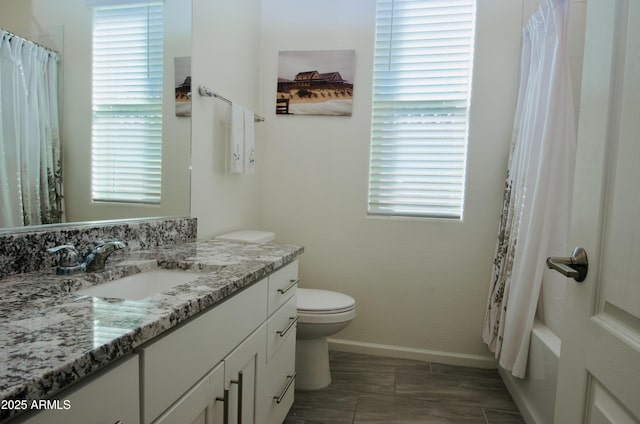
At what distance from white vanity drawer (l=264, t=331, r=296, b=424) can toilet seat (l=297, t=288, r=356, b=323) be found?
0.25 metres

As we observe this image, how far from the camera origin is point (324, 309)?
1974mm

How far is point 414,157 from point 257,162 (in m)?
1.10

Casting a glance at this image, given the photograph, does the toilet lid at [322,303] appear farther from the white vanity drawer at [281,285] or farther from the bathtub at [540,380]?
the bathtub at [540,380]

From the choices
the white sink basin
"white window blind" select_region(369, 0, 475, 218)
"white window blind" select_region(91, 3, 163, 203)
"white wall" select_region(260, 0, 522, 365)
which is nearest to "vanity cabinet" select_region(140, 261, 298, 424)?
the white sink basin

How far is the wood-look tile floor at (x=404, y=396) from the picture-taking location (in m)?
1.83

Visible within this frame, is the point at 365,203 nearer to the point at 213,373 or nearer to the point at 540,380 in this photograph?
the point at 540,380

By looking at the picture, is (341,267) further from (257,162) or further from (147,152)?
(147,152)

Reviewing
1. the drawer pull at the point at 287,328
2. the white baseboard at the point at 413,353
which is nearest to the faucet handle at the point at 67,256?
the drawer pull at the point at 287,328

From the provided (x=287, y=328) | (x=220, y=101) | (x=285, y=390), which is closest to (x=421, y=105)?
(x=220, y=101)

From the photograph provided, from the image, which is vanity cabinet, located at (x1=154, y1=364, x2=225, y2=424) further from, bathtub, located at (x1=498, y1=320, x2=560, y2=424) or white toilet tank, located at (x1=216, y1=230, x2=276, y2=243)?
bathtub, located at (x1=498, y1=320, x2=560, y2=424)

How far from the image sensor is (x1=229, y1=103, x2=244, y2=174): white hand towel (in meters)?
2.04

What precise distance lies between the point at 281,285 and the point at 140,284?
54 cm

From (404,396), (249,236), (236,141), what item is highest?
(236,141)

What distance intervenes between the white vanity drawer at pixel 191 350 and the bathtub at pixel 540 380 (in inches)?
52.3
